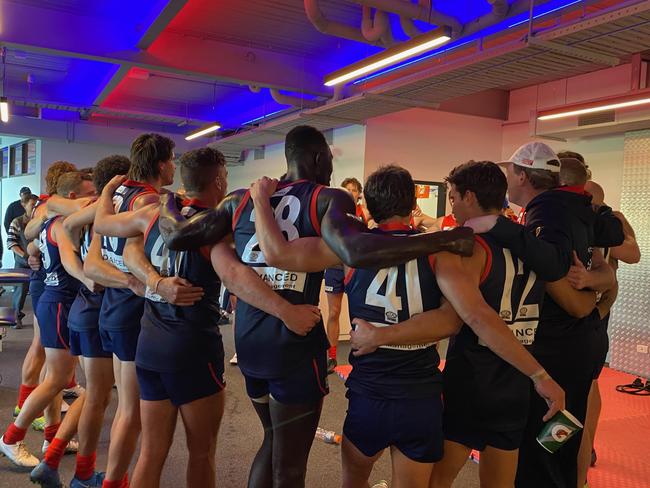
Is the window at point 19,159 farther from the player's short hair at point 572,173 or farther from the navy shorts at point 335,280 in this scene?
the player's short hair at point 572,173

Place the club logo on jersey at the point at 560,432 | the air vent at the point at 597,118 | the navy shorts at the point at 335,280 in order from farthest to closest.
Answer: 1. the air vent at the point at 597,118
2. the navy shorts at the point at 335,280
3. the club logo on jersey at the point at 560,432

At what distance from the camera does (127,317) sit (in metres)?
2.63

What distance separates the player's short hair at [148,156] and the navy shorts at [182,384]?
93cm

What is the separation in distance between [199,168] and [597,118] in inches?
215

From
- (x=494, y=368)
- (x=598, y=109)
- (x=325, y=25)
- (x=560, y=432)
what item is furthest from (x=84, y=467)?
(x=598, y=109)

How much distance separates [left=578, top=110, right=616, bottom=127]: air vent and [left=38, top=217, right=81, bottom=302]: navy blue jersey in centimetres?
564

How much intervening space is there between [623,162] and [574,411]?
4935mm

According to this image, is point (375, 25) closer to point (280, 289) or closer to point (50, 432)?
point (280, 289)

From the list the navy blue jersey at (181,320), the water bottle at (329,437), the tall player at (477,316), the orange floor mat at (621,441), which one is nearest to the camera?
the tall player at (477,316)

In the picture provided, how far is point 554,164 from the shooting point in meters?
2.37

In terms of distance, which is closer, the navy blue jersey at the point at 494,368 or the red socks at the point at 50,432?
the navy blue jersey at the point at 494,368

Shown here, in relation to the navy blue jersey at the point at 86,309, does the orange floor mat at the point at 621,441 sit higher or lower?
lower

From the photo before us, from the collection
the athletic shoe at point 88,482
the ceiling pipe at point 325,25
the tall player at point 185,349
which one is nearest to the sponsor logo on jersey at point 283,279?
the tall player at point 185,349

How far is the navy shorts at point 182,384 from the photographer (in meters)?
2.18
